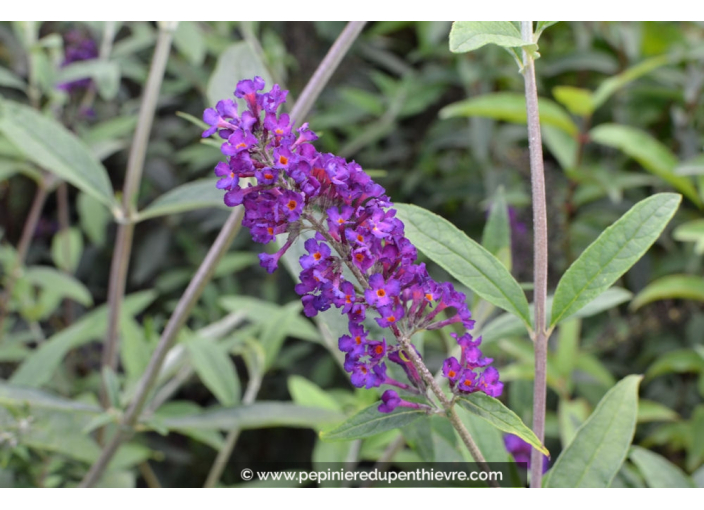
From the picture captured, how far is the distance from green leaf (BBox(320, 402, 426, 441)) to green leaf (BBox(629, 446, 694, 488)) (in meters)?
0.43

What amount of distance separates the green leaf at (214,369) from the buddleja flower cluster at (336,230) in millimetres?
550

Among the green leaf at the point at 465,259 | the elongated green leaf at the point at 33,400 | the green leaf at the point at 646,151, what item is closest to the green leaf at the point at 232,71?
the green leaf at the point at 465,259

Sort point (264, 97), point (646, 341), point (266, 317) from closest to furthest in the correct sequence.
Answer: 1. point (264, 97)
2. point (266, 317)
3. point (646, 341)

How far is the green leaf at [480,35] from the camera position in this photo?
0.52m

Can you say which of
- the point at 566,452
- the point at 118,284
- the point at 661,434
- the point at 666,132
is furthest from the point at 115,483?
the point at 666,132

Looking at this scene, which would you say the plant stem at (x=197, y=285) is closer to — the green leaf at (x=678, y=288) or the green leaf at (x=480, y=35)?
the green leaf at (x=480, y=35)

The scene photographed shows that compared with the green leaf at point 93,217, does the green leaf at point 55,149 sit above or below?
below

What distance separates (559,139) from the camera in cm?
153

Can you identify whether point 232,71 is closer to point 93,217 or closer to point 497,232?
point 497,232

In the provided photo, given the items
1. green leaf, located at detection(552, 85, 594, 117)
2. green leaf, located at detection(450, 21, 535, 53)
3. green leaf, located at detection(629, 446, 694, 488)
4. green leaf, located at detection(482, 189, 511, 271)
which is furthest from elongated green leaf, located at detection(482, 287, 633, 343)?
green leaf, located at detection(552, 85, 594, 117)

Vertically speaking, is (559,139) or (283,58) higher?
(283,58)

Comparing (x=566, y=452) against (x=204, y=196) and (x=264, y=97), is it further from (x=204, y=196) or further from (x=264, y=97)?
(x=204, y=196)

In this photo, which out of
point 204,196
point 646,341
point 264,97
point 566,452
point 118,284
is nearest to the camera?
point 264,97
